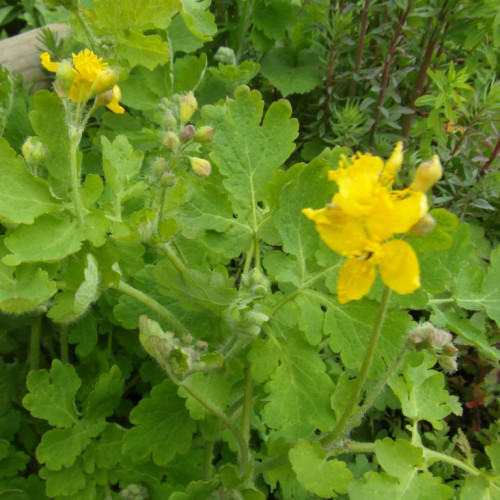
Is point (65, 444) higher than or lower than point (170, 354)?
lower

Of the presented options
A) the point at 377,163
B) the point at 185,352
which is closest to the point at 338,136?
the point at 377,163

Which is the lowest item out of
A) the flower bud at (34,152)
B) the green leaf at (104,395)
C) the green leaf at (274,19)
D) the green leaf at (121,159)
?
the green leaf at (104,395)

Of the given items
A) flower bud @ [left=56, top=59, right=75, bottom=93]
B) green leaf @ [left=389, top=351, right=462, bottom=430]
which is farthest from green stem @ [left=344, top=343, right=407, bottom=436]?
flower bud @ [left=56, top=59, right=75, bottom=93]

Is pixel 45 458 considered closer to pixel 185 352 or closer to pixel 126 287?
pixel 126 287

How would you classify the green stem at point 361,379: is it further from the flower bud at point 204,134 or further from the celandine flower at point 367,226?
the flower bud at point 204,134

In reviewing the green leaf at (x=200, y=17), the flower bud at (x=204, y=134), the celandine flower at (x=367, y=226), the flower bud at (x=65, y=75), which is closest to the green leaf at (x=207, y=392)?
the celandine flower at (x=367, y=226)

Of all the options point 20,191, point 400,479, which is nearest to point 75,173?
point 20,191

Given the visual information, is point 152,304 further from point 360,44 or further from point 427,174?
point 360,44
